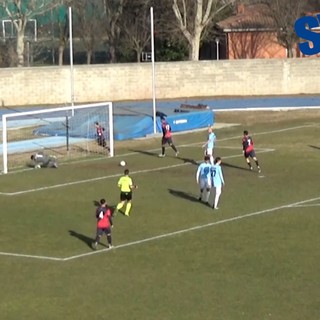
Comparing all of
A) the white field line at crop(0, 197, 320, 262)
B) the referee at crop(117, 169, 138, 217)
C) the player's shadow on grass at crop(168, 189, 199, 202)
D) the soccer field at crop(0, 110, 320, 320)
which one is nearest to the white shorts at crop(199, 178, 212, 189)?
the soccer field at crop(0, 110, 320, 320)

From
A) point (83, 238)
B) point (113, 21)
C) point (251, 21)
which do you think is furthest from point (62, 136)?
point (251, 21)

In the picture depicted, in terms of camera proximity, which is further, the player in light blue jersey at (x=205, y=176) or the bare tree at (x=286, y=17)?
the bare tree at (x=286, y=17)

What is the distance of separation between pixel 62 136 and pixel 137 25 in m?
33.4

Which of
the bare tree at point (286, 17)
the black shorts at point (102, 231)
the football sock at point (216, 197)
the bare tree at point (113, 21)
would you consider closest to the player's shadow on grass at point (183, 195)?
the football sock at point (216, 197)

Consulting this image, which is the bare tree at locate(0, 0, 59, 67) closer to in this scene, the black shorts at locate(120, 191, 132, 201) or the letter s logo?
the letter s logo

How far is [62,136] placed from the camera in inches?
1918

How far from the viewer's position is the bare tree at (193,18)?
70062 mm

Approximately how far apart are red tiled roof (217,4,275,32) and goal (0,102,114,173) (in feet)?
95.4

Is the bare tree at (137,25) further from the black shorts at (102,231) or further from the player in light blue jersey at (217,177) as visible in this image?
the black shorts at (102,231)

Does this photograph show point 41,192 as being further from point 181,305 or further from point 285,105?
point 285,105

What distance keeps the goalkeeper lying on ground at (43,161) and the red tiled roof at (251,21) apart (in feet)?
132

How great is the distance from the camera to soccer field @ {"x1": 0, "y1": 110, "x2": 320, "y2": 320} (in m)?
21.8

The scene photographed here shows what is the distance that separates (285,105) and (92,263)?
36885mm

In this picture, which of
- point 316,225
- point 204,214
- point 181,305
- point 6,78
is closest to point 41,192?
point 204,214
